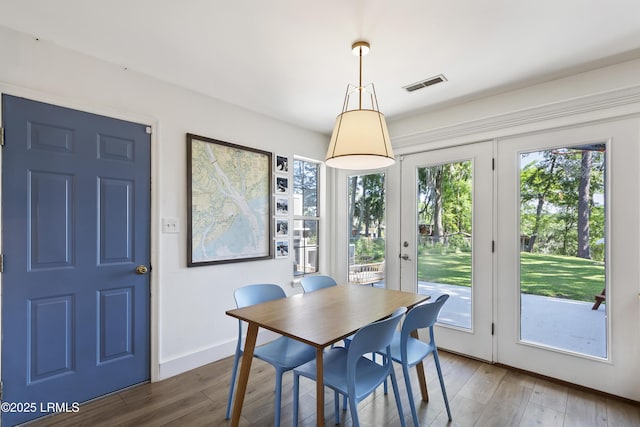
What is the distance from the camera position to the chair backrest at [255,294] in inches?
86.1

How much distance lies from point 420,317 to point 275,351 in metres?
0.94

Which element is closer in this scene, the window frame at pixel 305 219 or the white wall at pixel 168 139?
the white wall at pixel 168 139

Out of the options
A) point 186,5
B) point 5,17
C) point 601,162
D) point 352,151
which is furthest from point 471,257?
point 5,17

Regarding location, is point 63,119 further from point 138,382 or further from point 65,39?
point 138,382

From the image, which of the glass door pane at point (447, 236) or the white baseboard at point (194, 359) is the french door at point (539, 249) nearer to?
the glass door pane at point (447, 236)

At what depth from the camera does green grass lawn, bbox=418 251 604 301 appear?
2.40 meters

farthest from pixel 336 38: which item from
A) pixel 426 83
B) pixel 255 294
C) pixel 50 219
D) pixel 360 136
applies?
pixel 50 219

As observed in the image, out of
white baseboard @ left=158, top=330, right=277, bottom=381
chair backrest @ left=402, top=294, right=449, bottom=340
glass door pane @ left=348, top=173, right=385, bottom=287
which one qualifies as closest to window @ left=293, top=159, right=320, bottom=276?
glass door pane @ left=348, top=173, right=385, bottom=287

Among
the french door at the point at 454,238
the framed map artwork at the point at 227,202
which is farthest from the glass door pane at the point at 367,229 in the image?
the framed map artwork at the point at 227,202

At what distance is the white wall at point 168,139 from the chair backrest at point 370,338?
178cm

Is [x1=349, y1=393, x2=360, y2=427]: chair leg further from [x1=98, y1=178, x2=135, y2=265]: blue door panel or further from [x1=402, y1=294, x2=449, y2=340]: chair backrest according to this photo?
[x1=98, y1=178, x2=135, y2=265]: blue door panel

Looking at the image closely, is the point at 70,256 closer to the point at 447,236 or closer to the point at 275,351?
the point at 275,351

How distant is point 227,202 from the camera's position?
2.96 meters

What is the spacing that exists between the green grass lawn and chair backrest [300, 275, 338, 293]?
4.17 feet
